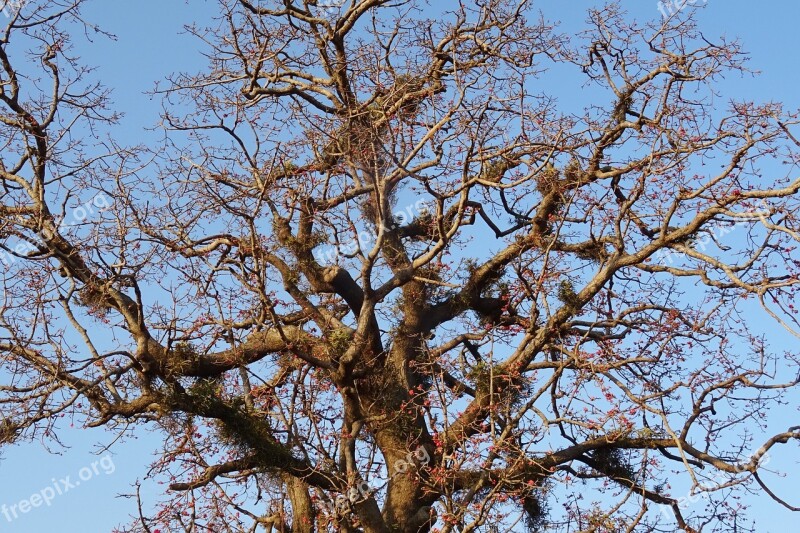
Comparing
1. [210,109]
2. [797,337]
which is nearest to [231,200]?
[210,109]

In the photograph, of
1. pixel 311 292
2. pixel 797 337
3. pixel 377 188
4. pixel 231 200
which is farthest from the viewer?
pixel 311 292

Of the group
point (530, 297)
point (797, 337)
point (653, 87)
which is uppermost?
point (653, 87)

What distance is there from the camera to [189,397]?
945cm

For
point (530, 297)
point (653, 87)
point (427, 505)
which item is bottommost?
point (427, 505)

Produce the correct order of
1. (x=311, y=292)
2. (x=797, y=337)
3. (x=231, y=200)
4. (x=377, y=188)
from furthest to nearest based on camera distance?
(x=311, y=292) → (x=231, y=200) → (x=377, y=188) → (x=797, y=337)

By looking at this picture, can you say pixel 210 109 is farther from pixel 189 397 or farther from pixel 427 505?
pixel 427 505

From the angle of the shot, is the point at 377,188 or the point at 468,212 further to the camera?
the point at 468,212

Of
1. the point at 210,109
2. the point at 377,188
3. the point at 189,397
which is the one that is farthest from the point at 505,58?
the point at 189,397

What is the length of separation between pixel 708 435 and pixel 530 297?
2.26 m

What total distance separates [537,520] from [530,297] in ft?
9.11

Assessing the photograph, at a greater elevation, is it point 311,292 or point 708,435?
point 311,292

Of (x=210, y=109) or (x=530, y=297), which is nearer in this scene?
(x=530, y=297)

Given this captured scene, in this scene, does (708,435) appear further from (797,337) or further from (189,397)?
(189,397)

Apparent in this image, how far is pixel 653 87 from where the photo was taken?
10.6 metres
